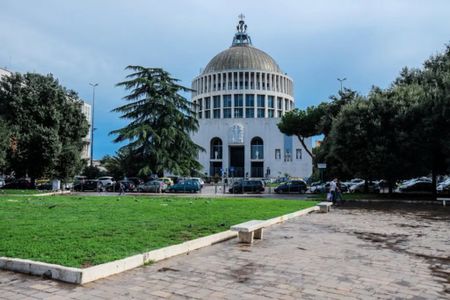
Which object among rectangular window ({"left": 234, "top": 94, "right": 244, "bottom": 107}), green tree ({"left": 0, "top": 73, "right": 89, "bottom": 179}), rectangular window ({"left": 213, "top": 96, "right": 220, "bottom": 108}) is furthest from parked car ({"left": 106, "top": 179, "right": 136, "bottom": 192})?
rectangular window ({"left": 213, "top": 96, "right": 220, "bottom": 108})

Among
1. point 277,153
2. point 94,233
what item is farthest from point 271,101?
point 94,233

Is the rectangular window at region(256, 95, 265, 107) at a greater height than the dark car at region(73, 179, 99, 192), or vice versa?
the rectangular window at region(256, 95, 265, 107)

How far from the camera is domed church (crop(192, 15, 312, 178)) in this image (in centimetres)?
9194

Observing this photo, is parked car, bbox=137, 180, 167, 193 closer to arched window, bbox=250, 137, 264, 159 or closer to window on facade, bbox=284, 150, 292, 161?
window on facade, bbox=284, 150, 292, 161

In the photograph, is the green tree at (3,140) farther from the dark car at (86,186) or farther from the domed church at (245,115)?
the domed church at (245,115)

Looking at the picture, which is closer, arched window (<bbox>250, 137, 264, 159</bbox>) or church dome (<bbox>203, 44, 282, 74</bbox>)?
arched window (<bbox>250, 137, 264, 159</bbox>)

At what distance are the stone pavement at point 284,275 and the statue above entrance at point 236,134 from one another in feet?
274

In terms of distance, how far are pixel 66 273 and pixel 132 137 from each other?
4040cm

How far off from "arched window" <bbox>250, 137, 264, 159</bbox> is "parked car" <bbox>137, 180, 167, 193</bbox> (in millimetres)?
54126

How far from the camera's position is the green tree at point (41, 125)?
1398 inches

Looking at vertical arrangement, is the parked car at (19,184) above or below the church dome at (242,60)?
below

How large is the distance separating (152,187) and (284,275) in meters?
35.5

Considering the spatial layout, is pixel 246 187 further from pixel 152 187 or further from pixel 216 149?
pixel 216 149

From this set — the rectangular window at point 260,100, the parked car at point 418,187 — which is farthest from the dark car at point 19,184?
the rectangular window at point 260,100
